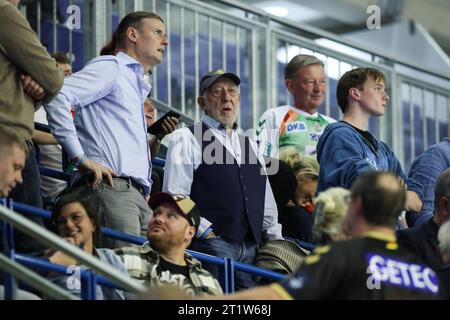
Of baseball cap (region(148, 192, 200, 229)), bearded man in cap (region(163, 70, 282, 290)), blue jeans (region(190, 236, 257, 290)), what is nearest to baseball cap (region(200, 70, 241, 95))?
bearded man in cap (region(163, 70, 282, 290))

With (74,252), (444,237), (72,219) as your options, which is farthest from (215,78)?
(74,252)

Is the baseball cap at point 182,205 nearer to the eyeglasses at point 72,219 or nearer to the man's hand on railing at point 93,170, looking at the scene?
the man's hand on railing at point 93,170

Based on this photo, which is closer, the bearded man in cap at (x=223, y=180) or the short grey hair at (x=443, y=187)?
the short grey hair at (x=443, y=187)

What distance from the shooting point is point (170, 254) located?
823 centimetres

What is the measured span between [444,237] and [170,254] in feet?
4.90

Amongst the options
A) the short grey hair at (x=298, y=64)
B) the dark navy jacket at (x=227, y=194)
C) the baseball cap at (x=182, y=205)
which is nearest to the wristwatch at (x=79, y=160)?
the baseball cap at (x=182, y=205)

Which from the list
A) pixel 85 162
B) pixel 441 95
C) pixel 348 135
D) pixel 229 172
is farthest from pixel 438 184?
pixel 441 95

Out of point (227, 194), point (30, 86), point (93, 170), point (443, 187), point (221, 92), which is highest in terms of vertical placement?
point (30, 86)

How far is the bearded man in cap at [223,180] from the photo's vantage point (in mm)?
9117

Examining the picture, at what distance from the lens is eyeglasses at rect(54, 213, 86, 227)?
26.5ft

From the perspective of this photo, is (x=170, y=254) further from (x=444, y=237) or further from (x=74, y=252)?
(x=74, y=252)

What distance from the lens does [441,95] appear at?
13688mm

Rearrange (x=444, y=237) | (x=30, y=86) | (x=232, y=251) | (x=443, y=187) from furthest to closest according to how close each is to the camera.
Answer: (x=232, y=251)
(x=443, y=187)
(x=30, y=86)
(x=444, y=237)
